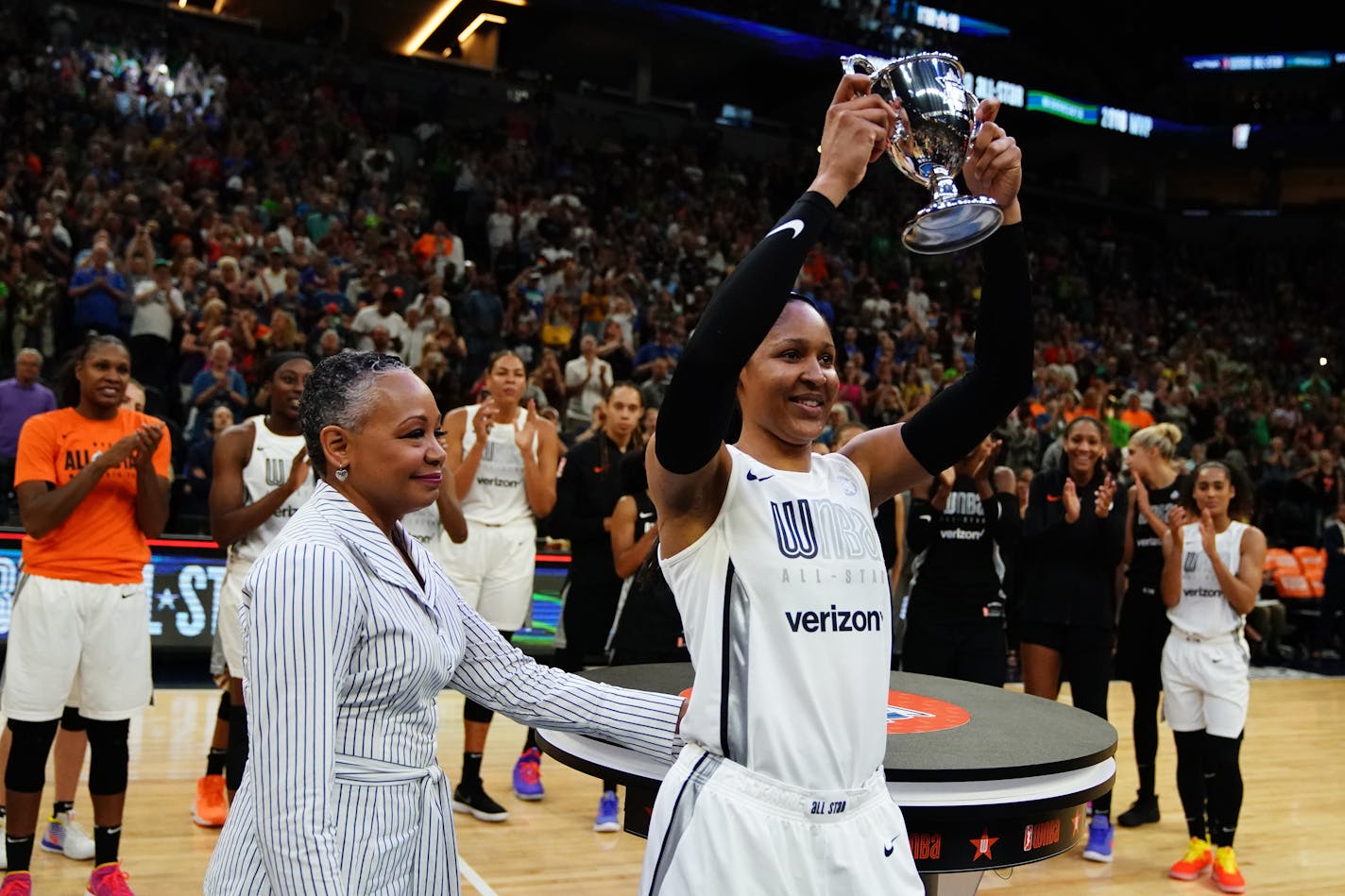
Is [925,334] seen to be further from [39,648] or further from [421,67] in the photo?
[39,648]

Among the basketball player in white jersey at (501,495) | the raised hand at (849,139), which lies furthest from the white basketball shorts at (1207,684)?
the raised hand at (849,139)

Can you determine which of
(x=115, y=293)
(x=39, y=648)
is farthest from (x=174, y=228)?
(x=39, y=648)

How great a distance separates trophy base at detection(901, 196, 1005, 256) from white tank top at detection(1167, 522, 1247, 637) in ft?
11.4

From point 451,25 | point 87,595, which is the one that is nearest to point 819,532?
point 87,595

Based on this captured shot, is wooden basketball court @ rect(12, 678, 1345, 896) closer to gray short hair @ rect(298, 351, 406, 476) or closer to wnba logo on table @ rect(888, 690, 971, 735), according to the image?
wnba logo on table @ rect(888, 690, 971, 735)

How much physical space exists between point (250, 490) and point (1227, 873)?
13.2 ft

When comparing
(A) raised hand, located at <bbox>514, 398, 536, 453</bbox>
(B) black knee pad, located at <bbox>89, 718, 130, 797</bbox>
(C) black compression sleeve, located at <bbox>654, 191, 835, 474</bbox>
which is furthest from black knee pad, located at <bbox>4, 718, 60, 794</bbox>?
(C) black compression sleeve, located at <bbox>654, 191, 835, 474</bbox>

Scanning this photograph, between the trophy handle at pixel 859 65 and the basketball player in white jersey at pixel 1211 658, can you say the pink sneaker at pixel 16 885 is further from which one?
the basketball player in white jersey at pixel 1211 658

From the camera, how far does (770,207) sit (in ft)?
63.3

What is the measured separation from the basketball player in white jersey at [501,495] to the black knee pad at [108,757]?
157 centimetres

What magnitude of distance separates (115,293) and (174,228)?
1945mm

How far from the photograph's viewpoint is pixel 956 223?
1834 millimetres

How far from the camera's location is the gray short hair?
182cm

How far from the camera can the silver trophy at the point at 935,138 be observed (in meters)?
1.83
